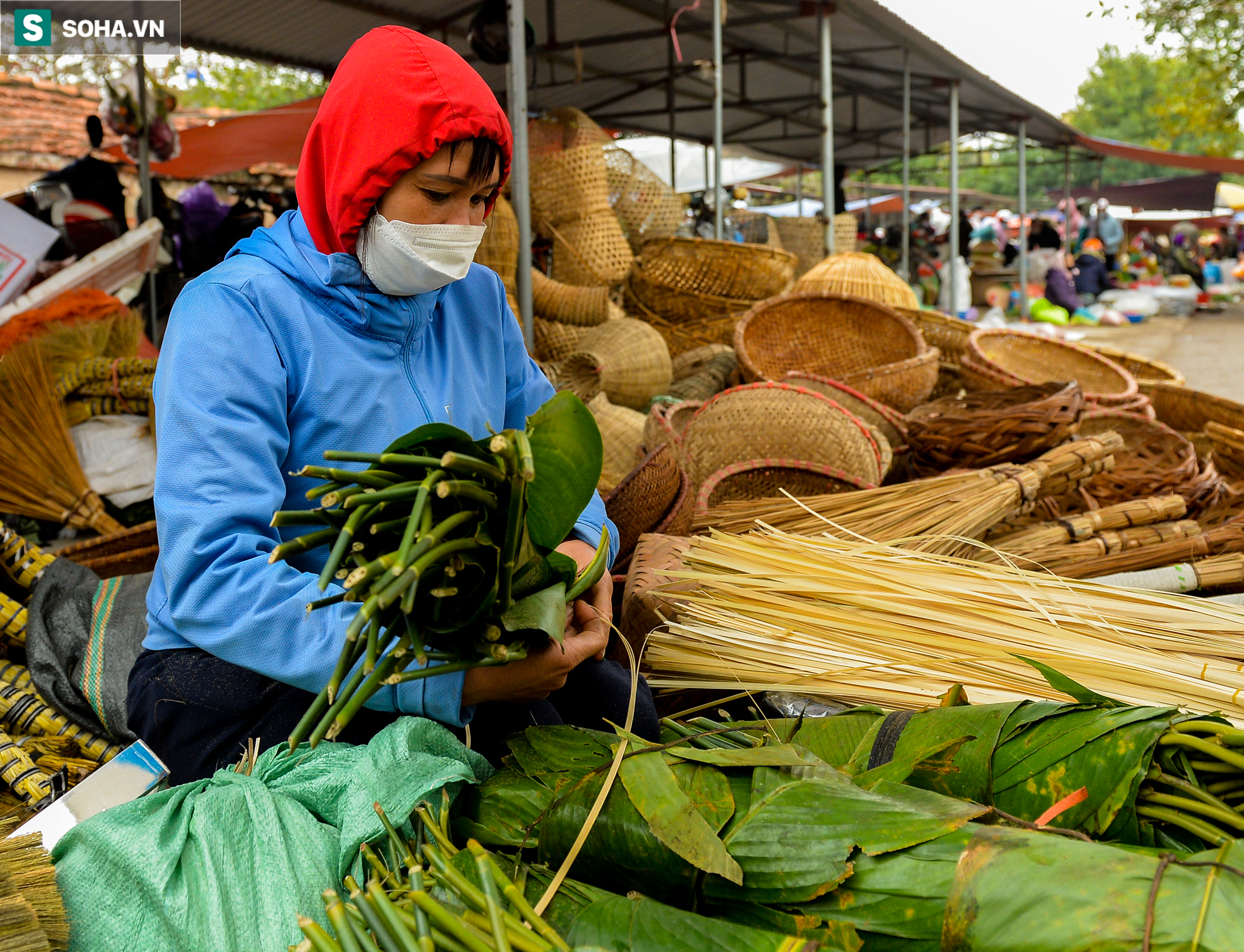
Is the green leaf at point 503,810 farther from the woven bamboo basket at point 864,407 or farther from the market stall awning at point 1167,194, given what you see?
the market stall awning at point 1167,194

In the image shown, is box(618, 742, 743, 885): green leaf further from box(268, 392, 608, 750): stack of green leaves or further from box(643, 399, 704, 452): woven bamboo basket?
box(643, 399, 704, 452): woven bamboo basket

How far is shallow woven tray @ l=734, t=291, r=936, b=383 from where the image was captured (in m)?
4.54

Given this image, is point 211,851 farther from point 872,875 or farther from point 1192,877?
point 1192,877

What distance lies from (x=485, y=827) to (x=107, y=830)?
470 millimetres

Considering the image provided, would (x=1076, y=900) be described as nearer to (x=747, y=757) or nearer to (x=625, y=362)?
(x=747, y=757)

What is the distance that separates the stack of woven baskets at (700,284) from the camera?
504 centimetres

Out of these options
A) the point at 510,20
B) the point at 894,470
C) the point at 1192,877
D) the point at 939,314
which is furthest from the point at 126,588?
the point at 939,314

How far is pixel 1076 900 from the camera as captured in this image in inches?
35.4

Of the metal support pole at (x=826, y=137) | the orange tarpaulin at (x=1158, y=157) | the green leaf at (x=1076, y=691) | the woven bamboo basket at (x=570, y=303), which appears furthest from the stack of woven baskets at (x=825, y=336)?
the orange tarpaulin at (x=1158, y=157)

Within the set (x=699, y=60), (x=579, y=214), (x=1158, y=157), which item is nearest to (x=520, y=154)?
(x=579, y=214)

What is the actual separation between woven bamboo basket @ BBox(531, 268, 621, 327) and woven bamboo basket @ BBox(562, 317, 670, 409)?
0.78 feet

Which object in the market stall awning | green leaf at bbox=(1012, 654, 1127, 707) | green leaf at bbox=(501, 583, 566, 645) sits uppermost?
the market stall awning

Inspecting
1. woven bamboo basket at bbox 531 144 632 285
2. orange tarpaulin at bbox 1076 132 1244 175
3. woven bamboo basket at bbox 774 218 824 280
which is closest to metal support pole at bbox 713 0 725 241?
woven bamboo basket at bbox 531 144 632 285

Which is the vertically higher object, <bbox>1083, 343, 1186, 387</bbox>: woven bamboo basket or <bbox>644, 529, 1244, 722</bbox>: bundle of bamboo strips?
<bbox>1083, 343, 1186, 387</bbox>: woven bamboo basket
